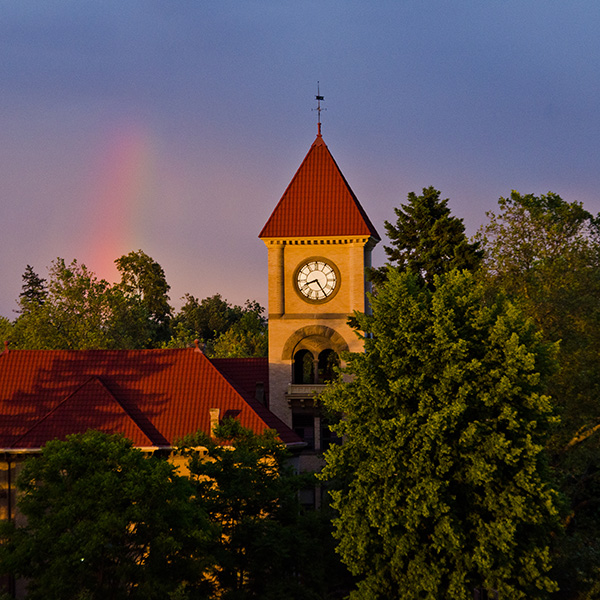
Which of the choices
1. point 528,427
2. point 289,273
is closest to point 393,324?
point 528,427

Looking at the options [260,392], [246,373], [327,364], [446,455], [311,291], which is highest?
[311,291]

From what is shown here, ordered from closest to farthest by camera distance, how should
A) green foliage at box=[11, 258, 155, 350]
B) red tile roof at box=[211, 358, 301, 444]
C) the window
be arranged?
red tile roof at box=[211, 358, 301, 444] → the window → green foliage at box=[11, 258, 155, 350]

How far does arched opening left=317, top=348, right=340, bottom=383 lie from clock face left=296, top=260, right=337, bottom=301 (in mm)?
2987

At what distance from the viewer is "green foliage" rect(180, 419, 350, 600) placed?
28.0 metres

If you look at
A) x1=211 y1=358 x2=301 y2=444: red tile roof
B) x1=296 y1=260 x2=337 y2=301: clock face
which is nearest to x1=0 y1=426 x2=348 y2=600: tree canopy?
x1=211 y1=358 x2=301 y2=444: red tile roof

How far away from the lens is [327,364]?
146 feet

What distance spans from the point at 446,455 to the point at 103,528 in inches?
423

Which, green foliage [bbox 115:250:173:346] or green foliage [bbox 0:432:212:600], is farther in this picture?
green foliage [bbox 115:250:173:346]

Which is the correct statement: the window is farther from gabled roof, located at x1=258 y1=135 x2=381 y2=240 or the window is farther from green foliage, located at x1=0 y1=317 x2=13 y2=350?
green foliage, located at x1=0 y1=317 x2=13 y2=350

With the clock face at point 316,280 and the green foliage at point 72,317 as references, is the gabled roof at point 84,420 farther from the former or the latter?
the green foliage at point 72,317

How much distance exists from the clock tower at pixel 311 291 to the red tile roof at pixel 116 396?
4198mm

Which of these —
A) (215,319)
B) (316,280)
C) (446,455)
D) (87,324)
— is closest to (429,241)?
(316,280)

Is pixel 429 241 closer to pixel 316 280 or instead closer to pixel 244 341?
pixel 316 280

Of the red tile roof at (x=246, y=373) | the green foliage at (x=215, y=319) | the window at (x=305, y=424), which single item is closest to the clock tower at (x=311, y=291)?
the window at (x=305, y=424)
